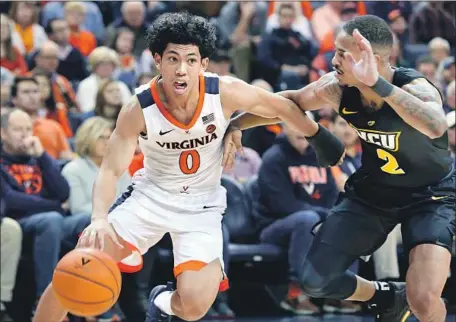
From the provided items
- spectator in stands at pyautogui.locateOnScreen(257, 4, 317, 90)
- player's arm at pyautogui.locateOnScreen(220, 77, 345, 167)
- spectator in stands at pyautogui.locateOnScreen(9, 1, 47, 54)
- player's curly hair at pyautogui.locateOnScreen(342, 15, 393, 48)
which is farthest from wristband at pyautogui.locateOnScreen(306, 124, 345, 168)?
spectator in stands at pyautogui.locateOnScreen(9, 1, 47, 54)

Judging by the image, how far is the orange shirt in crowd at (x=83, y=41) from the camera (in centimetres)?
1103

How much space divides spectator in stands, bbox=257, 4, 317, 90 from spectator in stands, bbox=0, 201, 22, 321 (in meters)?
4.20

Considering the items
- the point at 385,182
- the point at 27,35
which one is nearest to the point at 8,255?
the point at 385,182

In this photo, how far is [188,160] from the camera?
5680 mm

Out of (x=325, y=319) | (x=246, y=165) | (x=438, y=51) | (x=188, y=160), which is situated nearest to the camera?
(x=188, y=160)

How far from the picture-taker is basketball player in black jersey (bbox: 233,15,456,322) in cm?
537

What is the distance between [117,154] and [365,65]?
1455mm

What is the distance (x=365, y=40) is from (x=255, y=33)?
6.70m

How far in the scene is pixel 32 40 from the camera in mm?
10703

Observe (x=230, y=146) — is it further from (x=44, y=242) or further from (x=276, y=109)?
(x=44, y=242)

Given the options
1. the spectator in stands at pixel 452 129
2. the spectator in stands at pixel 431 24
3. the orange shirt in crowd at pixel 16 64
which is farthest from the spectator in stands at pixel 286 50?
the orange shirt in crowd at pixel 16 64

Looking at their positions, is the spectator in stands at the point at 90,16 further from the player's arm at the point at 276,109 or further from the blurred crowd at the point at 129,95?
the player's arm at the point at 276,109

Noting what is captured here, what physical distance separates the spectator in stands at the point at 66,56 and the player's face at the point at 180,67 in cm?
530

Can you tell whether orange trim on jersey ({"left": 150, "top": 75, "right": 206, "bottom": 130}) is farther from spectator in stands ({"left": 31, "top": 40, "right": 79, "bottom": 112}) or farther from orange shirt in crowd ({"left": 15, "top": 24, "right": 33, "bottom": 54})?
orange shirt in crowd ({"left": 15, "top": 24, "right": 33, "bottom": 54})
